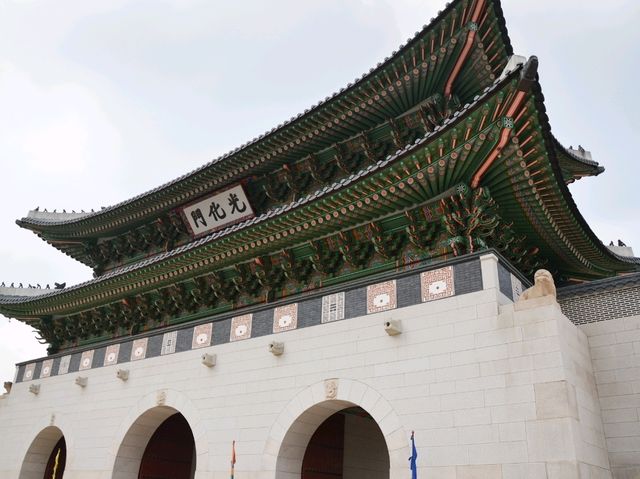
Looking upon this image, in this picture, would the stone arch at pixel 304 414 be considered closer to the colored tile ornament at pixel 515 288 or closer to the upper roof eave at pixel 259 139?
the colored tile ornament at pixel 515 288

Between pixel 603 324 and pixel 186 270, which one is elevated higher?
pixel 186 270

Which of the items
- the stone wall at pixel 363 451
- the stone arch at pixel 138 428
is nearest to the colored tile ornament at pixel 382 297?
the stone wall at pixel 363 451

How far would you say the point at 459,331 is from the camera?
9133mm

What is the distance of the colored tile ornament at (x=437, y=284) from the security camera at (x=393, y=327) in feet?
2.03

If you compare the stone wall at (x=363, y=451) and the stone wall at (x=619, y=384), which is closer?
the stone wall at (x=619, y=384)

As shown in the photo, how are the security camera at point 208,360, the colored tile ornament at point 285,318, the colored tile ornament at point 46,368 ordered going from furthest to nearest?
the colored tile ornament at point 46,368 → the security camera at point 208,360 → the colored tile ornament at point 285,318

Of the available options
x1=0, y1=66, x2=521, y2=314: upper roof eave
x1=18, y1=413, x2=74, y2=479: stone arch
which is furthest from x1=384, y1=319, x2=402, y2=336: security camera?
x1=18, y1=413, x2=74, y2=479: stone arch

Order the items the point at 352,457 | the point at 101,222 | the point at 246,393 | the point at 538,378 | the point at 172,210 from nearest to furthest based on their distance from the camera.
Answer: the point at 538,378 → the point at 246,393 → the point at 352,457 → the point at 172,210 → the point at 101,222

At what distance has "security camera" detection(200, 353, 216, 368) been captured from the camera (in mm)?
12084

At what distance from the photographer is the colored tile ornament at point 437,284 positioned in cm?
966

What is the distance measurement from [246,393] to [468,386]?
4650 mm

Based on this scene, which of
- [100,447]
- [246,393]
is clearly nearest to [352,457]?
[246,393]

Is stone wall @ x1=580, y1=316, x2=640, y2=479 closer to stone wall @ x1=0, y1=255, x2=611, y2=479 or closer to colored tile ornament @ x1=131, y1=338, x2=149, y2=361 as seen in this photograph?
stone wall @ x1=0, y1=255, x2=611, y2=479

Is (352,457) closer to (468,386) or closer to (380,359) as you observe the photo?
(380,359)
